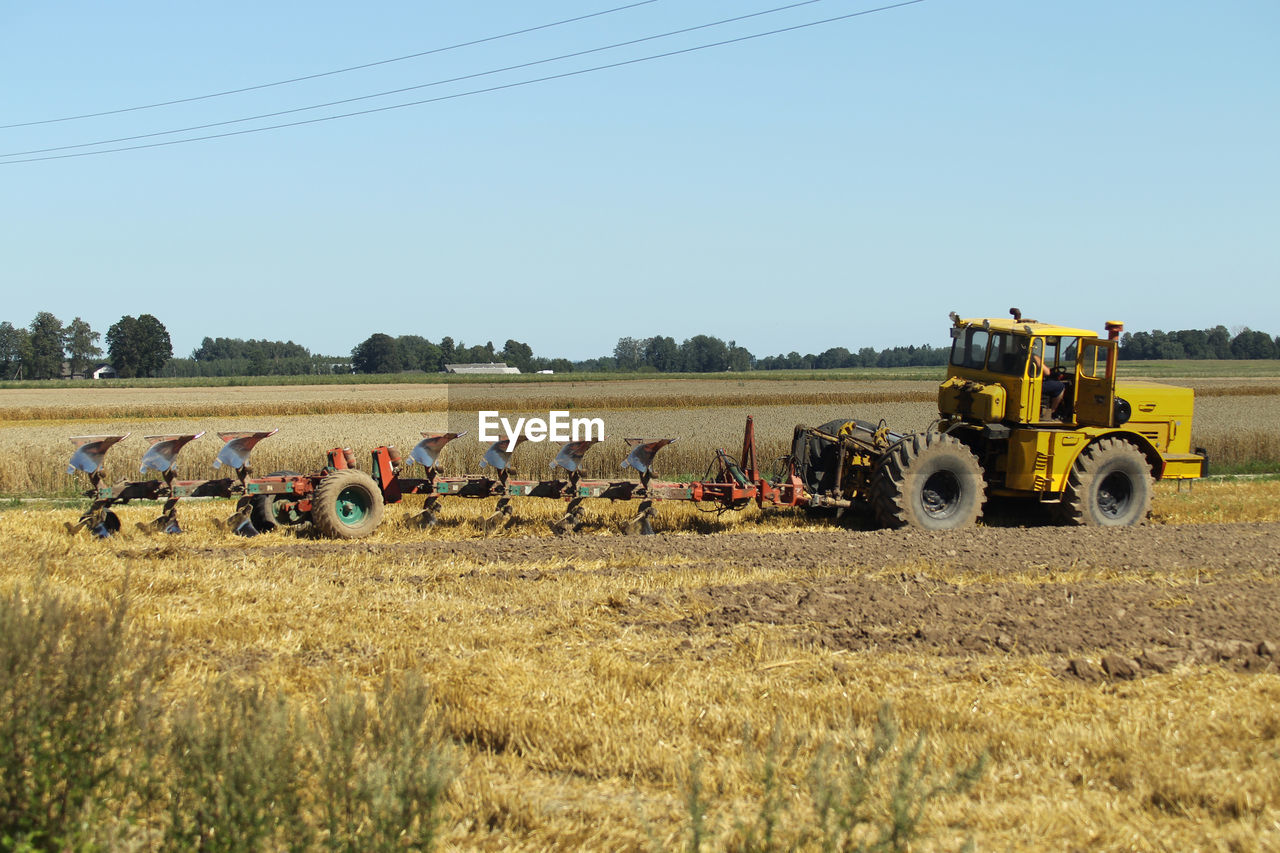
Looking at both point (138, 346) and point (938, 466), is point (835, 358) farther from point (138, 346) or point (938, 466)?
point (938, 466)

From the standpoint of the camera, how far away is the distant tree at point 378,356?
3288 inches

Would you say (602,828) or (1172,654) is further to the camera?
(1172,654)

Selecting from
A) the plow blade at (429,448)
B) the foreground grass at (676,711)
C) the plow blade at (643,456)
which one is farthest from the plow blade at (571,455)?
the foreground grass at (676,711)

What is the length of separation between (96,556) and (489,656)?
5.36 m

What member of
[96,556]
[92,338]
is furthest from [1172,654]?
[92,338]

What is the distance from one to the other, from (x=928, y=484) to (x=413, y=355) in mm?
77136

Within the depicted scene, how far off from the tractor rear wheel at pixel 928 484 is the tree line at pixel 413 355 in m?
68.8

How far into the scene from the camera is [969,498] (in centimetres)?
1255

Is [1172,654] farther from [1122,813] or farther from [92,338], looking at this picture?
[92,338]

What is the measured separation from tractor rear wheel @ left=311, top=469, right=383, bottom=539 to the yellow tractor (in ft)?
17.3

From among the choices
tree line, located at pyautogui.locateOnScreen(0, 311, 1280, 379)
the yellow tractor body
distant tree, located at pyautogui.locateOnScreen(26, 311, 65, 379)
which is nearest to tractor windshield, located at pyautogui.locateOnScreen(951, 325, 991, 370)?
the yellow tractor body

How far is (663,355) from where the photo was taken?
95.2m

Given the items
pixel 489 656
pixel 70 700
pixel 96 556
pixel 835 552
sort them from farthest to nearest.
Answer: pixel 835 552, pixel 96 556, pixel 489 656, pixel 70 700

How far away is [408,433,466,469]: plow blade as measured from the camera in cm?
1265
